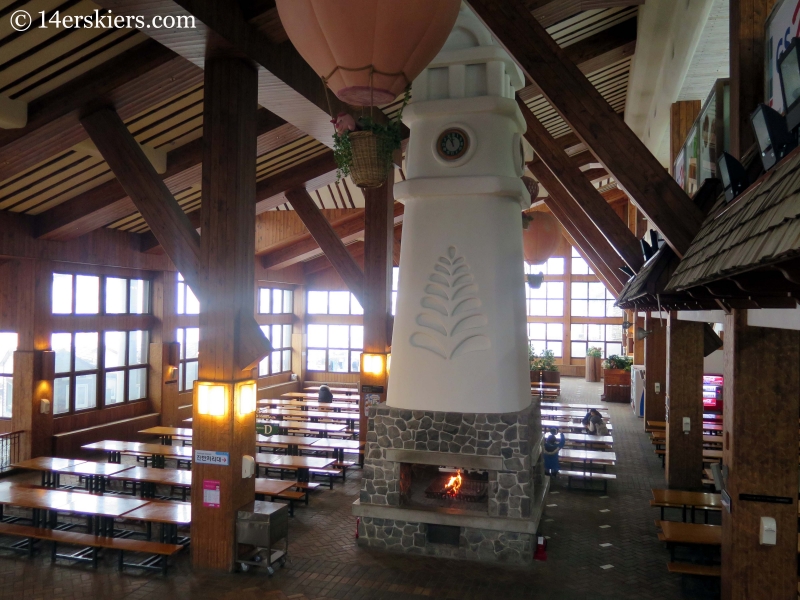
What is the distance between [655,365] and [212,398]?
1268cm

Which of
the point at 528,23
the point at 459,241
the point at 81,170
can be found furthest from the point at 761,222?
the point at 81,170

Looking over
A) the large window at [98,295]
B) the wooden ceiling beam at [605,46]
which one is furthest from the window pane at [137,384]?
the wooden ceiling beam at [605,46]

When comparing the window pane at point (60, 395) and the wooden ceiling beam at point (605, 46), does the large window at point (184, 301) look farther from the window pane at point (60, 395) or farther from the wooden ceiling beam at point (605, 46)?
the wooden ceiling beam at point (605, 46)

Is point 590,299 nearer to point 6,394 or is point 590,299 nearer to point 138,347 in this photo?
point 138,347

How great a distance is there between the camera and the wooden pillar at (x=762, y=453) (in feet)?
18.2

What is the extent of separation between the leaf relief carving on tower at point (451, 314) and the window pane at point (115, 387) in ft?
32.3

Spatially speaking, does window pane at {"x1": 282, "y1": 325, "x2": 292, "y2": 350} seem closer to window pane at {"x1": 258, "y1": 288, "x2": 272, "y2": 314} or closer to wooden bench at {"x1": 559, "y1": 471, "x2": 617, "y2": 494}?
window pane at {"x1": 258, "y1": 288, "x2": 272, "y2": 314}

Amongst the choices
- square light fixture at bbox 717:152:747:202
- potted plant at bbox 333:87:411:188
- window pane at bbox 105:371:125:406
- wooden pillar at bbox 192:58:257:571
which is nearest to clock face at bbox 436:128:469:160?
wooden pillar at bbox 192:58:257:571

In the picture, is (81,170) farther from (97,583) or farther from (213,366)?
(97,583)

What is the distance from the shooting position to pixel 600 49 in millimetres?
11891

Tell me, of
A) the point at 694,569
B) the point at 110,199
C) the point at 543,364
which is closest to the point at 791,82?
the point at 694,569

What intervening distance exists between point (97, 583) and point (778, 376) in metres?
7.65

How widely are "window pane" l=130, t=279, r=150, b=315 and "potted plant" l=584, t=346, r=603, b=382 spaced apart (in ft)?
62.0

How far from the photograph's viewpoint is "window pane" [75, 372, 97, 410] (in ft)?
46.6
